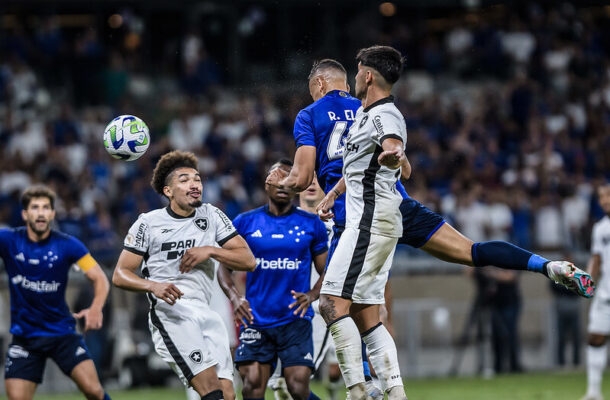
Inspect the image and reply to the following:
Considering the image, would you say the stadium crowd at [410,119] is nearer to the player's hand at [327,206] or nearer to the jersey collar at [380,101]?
the player's hand at [327,206]

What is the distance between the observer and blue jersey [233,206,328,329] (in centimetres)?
1070

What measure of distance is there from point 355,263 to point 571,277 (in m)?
1.61

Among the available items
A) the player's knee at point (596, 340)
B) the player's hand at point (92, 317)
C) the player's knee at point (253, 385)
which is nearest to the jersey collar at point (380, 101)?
the player's knee at point (253, 385)

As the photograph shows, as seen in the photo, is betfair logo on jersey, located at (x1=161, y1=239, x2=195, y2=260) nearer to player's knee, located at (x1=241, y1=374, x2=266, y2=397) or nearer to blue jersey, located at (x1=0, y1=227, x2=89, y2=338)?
player's knee, located at (x1=241, y1=374, x2=266, y2=397)

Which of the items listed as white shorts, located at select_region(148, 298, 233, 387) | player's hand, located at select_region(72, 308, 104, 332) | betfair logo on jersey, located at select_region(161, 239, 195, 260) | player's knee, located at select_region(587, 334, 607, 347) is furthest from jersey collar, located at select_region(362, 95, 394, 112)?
player's knee, located at select_region(587, 334, 607, 347)

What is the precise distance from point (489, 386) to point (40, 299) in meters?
8.06

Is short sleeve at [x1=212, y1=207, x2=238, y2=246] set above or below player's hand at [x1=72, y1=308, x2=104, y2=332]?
above

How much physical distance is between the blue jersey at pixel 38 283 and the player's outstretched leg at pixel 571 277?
468 cm

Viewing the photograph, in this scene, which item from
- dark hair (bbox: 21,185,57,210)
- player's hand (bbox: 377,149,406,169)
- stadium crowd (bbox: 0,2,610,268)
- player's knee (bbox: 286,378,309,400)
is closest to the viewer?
player's hand (bbox: 377,149,406,169)

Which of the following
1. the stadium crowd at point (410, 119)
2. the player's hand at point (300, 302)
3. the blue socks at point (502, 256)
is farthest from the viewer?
the stadium crowd at point (410, 119)

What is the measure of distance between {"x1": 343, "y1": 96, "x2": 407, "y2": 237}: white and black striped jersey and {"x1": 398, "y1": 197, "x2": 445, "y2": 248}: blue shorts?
0.19m

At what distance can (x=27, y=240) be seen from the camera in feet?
36.6

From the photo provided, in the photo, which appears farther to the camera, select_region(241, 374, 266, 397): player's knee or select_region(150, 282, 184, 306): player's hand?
select_region(241, 374, 266, 397): player's knee

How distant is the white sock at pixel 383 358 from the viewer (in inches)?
342
